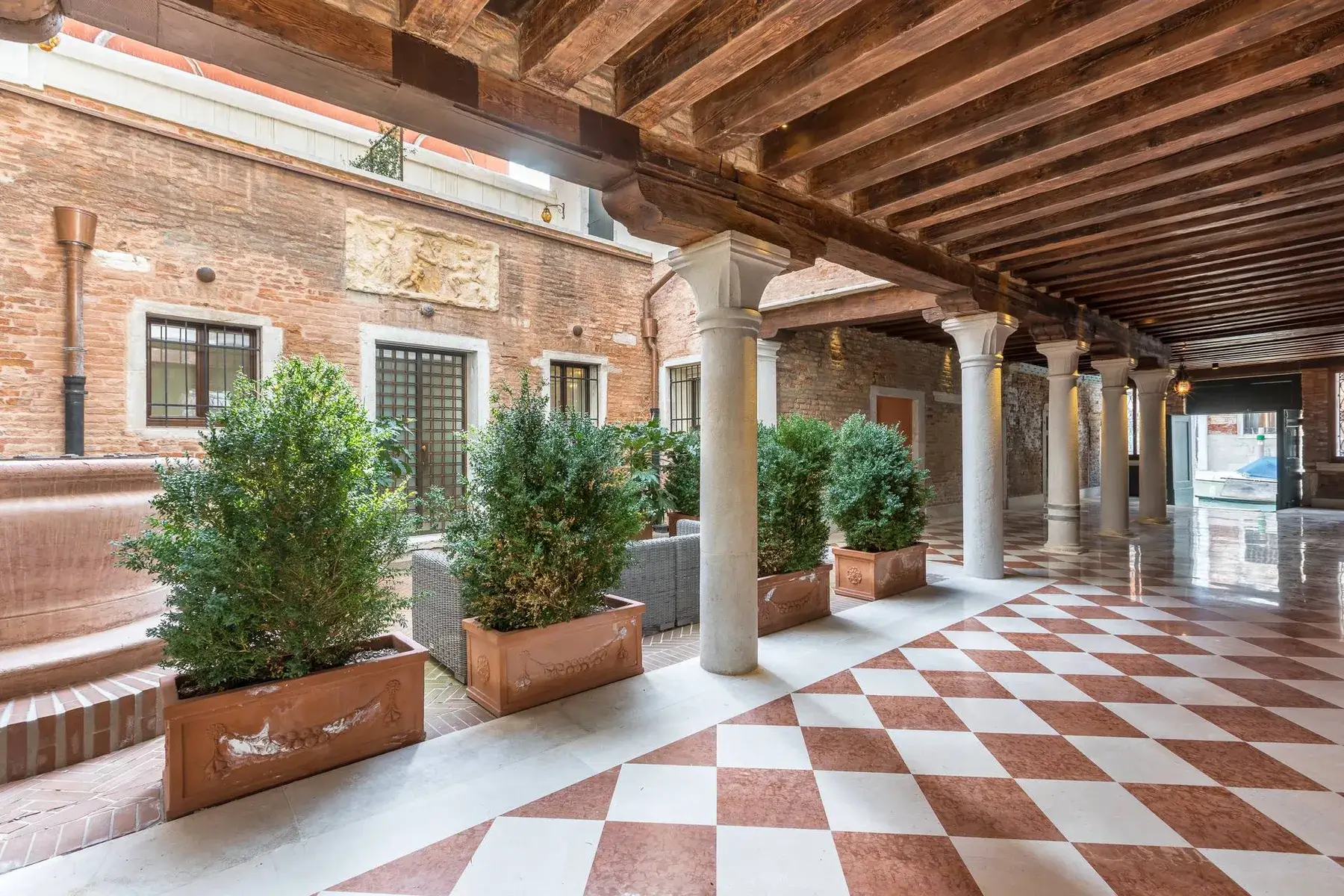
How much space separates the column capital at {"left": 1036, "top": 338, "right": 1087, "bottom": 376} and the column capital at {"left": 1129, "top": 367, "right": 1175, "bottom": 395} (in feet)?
14.3

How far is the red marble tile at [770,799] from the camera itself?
2338 mm

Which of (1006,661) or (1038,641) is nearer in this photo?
(1006,661)

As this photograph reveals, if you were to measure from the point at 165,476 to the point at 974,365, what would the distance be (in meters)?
6.24

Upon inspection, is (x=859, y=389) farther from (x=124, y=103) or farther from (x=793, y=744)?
(x=124, y=103)

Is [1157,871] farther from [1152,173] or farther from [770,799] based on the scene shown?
[1152,173]

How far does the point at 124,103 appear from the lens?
626cm

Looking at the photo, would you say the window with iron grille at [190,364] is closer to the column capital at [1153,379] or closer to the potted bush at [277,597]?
the potted bush at [277,597]

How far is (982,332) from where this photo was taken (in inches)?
239

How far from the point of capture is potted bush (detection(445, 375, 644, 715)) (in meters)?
3.28

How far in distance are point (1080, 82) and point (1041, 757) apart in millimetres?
3123

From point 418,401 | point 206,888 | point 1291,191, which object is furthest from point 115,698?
point 1291,191

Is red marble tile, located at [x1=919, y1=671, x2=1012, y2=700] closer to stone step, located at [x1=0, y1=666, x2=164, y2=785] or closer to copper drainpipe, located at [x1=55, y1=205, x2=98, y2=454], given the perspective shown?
stone step, located at [x1=0, y1=666, x2=164, y2=785]

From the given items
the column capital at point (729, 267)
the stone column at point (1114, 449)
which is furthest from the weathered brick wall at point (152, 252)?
the stone column at point (1114, 449)

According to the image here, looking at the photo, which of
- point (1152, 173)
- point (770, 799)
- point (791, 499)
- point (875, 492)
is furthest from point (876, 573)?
point (1152, 173)
